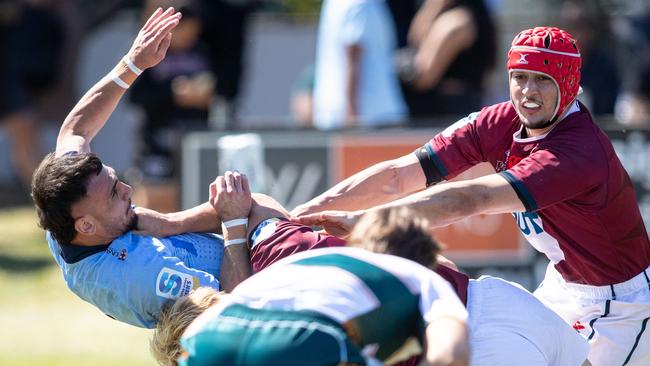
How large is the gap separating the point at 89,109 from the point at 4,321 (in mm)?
4588

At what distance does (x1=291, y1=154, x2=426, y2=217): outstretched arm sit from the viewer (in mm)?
5488

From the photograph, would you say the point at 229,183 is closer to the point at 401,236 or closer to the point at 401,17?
the point at 401,236

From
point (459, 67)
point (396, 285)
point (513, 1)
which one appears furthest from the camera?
point (513, 1)

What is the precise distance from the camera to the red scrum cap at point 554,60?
196 inches

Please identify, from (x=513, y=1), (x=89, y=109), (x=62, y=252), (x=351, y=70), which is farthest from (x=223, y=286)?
(x=513, y=1)

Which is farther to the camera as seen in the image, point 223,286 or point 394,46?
point 394,46

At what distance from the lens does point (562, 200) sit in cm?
479

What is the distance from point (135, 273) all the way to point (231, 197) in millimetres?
525

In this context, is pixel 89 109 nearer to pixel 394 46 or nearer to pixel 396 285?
pixel 396 285

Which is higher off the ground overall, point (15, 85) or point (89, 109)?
point (89, 109)

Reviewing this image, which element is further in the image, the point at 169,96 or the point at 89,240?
the point at 169,96

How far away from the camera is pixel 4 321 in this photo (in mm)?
9578

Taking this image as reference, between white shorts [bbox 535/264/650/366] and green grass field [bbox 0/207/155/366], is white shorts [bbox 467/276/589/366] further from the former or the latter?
green grass field [bbox 0/207/155/366]

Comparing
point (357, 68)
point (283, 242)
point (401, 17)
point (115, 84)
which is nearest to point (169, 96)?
point (357, 68)
